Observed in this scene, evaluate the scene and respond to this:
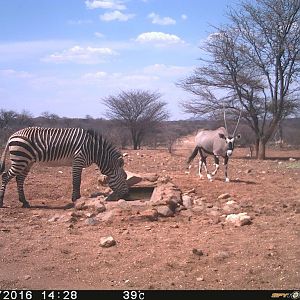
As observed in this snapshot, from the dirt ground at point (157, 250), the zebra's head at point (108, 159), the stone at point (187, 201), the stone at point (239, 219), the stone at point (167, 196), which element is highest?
the zebra's head at point (108, 159)

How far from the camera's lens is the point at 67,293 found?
4.49m

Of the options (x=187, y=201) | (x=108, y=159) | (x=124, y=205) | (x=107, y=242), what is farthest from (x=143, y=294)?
(x=108, y=159)

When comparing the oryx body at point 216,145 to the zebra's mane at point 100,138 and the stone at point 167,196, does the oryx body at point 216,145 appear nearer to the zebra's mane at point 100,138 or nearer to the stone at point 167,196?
the stone at point 167,196

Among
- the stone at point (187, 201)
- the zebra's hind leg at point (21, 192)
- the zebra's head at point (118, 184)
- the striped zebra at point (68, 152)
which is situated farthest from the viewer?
the zebra's head at point (118, 184)

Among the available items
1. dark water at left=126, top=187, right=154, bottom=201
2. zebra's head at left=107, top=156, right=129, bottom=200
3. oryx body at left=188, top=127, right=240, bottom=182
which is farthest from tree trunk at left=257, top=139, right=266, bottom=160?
zebra's head at left=107, top=156, right=129, bottom=200

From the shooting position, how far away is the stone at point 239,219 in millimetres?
6988

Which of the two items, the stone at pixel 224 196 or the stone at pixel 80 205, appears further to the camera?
the stone at pixel 224 196

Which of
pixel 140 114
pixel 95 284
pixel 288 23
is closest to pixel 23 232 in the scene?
pixel 95 284

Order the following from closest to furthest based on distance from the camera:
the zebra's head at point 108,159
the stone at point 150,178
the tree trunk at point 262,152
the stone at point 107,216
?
the stone at point 107,216 → the zebra's head at point 108,159 → the stone at point 150,178 → the tree trunk at point 262,152

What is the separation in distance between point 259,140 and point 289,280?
20208 millimetres

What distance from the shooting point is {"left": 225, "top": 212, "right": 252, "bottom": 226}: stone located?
699cm

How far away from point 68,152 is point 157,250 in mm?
4619

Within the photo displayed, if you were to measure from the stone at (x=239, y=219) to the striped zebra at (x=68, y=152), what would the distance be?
2899 millimetres

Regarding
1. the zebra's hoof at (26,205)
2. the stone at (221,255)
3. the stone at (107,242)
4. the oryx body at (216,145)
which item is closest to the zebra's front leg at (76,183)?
the zebra's hoof at (26,205)
